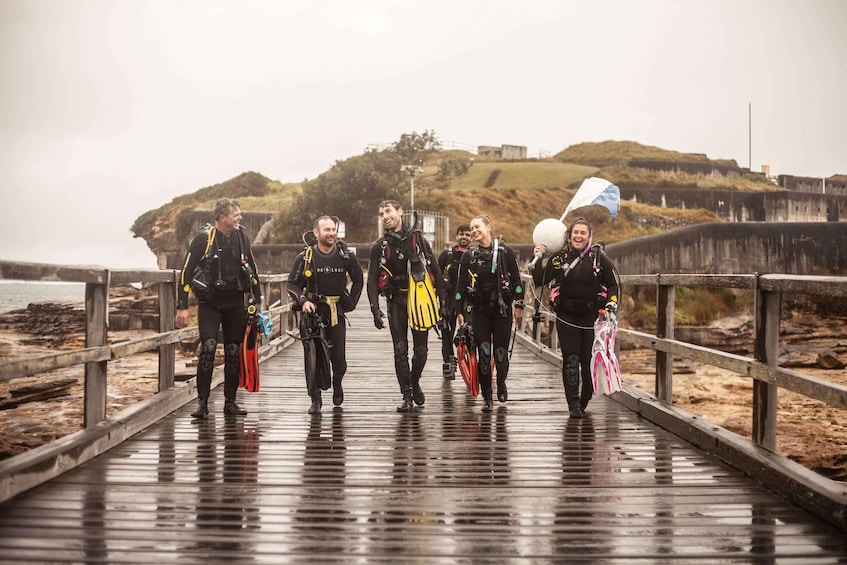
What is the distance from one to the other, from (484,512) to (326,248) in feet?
13.2

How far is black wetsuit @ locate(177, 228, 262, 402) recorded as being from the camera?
24.9 feet

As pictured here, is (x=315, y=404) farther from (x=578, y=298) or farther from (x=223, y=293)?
(x=578, y=298)

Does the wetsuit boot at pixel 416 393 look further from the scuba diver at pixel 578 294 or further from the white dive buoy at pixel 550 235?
the white dive buoy at pixel 550 235

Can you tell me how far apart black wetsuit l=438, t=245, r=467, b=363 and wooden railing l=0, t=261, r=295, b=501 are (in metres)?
2.35

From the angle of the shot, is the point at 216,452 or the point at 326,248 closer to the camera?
the point at 216,452

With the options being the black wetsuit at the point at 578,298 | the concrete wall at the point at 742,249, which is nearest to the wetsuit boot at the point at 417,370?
the black wetsuit at the point at 578,298

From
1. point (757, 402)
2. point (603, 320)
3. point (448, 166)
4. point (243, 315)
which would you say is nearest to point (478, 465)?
point (757, 402)

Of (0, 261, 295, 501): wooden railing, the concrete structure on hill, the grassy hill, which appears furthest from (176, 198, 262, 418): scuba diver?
the concrete structure on hill

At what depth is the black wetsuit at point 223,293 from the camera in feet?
24.9

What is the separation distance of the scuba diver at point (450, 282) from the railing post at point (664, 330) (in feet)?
6.35

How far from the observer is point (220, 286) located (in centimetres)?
756

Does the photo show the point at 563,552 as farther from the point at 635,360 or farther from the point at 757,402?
the point at 635,360

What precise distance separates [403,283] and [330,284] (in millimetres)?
638

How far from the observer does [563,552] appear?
13.5 feet
